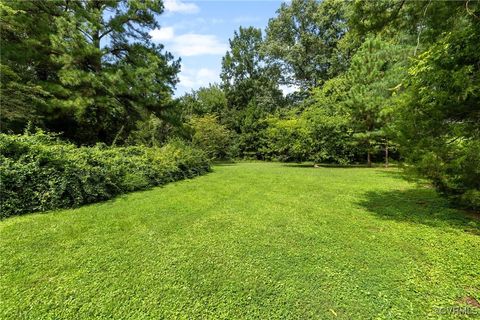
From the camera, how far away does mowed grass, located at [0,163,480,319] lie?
87.4 inches

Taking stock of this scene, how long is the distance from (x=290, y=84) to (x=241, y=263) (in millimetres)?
27579

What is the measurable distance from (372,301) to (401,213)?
320cm

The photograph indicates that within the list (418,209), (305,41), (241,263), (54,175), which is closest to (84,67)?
(54,175)

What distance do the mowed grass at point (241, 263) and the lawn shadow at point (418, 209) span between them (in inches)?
1.6

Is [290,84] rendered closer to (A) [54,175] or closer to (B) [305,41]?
(B) [305,41]

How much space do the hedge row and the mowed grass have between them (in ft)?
1.27

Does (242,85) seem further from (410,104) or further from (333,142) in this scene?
(410,104)

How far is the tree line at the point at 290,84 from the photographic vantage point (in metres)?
4.05

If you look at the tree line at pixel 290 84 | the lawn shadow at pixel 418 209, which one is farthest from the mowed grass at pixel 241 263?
the tree line at pixel 290 84

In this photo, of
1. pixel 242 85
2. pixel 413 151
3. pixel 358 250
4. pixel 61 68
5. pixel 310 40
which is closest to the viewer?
pixel 358 250

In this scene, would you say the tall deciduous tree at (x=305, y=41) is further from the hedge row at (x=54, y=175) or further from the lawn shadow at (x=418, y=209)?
the hedge row at (x=54, y=175)

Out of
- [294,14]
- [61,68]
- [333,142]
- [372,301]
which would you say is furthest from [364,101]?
[294,14]

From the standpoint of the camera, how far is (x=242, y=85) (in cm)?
2909

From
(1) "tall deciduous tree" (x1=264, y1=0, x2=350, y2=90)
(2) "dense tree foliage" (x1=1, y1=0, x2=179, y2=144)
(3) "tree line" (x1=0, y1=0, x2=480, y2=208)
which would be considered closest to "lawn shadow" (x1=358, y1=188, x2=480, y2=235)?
(3) "tree line" (x1=0, y1=0, x2=480, y2=208)
